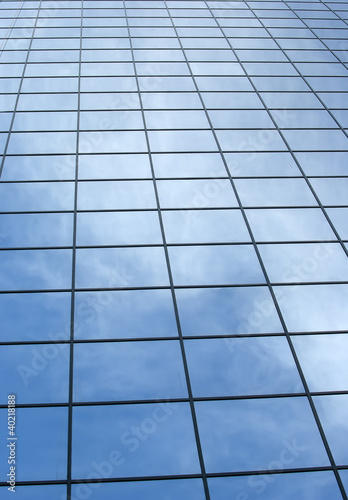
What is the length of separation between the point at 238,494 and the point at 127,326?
15.2 feet

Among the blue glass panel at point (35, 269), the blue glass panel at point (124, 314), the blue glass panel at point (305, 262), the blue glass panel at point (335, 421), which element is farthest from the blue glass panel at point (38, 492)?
the blue glass panel at point (305, 262)

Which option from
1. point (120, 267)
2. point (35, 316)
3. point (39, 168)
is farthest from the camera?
point (39, 168)

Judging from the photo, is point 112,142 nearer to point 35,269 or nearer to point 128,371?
point 35,269

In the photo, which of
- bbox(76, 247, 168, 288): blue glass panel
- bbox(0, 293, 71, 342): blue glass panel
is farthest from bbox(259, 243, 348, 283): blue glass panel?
bbox(0, 293, 71, 342): blue glass panel

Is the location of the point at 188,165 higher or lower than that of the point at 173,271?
higher

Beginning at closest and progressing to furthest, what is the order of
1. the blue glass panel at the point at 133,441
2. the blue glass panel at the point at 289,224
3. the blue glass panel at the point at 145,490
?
the blue glass panel at the point at 145,490 → the blue glass panel at the point at 133,441 → the blue glass panel at the point at 289,224

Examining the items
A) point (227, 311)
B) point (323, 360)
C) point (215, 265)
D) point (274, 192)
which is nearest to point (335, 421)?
point (323, 360)

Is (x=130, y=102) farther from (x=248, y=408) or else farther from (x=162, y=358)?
(x=248, y=408)

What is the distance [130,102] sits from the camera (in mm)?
22219

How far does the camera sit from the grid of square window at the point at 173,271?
1147cm

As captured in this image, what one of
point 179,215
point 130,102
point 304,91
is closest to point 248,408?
point 179,215

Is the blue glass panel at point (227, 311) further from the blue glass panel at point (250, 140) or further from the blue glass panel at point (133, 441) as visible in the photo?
the blue glass panel at point (250, 140)

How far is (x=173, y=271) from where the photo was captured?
15141mm

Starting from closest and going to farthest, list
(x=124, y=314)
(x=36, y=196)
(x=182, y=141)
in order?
1. (x=124, y=314)
2. (x=36, y=196)
3. (x=182, y=141)
